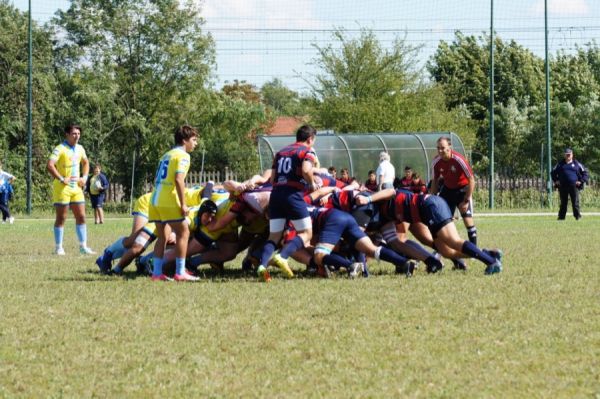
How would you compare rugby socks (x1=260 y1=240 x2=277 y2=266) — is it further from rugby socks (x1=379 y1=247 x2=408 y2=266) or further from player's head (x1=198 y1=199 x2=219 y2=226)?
rugby socks (x1=379 y1=247 x2=408 y2=266)

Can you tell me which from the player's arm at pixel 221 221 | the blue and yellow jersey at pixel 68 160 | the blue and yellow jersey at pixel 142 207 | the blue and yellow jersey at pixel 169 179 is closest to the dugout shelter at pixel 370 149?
the blue and yellow jersey at pixel 68 160

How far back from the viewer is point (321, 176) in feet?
41.8

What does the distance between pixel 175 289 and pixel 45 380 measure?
462cm

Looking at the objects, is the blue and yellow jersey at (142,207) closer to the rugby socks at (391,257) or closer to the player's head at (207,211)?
the player's head at (207,211)

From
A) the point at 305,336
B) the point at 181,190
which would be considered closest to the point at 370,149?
the point at 181,190

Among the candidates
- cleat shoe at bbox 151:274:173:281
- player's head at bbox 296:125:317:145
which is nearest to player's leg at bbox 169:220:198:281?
cleat shoe at bbox 151:274:173:281

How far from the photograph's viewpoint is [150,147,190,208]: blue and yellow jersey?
1208 cm

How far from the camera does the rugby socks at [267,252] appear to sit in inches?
470

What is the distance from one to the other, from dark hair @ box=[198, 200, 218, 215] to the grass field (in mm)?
814

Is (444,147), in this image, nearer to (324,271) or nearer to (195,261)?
(324,271)

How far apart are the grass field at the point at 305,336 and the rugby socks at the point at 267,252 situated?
29 centimetres

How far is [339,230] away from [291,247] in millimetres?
597

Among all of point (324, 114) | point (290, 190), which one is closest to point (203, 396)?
point (290, 190)

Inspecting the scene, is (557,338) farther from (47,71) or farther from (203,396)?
(47,71)
